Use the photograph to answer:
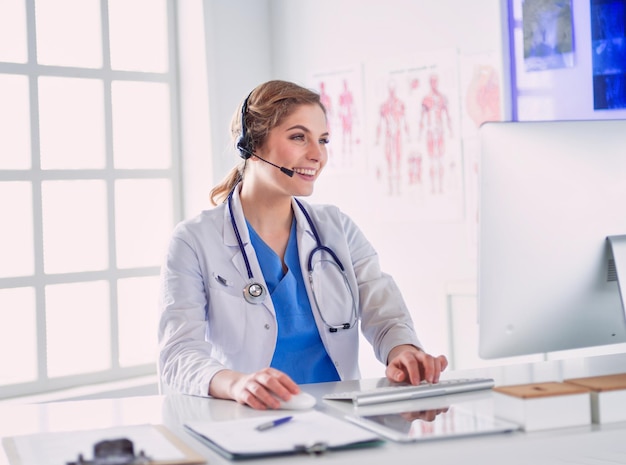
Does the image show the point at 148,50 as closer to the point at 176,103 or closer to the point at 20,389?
the point at 176,103

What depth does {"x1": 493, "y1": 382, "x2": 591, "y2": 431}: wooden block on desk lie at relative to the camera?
1302 millimetres

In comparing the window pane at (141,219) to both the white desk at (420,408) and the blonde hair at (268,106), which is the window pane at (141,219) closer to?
the blonde hair at (268,106)

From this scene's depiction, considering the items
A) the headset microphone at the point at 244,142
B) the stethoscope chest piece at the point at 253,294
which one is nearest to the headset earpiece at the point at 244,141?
the headset microphone at the point at 244,142

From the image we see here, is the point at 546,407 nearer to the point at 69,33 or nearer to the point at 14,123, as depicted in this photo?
the point at 14,123

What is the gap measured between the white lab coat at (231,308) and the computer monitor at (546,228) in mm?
592

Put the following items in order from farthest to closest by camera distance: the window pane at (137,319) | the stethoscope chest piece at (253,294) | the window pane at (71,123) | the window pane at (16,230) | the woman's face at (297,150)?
the window pane at (137,319)
the window pane at (71,123)
the window pane at (16,230)
the woman's face at (297,150)
the stethoscope chest piece at (253,294)

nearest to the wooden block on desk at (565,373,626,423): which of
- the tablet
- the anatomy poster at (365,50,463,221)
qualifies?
the tablet

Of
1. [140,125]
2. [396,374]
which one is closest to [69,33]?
[140,125]

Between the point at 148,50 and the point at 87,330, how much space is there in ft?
4.25

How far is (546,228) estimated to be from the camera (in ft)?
4.85

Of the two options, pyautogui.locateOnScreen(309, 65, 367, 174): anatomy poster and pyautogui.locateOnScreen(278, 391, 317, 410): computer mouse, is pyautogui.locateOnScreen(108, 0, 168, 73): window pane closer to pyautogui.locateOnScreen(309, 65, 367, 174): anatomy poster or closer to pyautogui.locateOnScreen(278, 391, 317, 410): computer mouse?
pyautogui.locateOnScreen(309, 65, 367, 174): anatomy poster

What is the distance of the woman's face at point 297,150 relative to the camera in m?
2.30

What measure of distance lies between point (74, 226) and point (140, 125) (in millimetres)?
561

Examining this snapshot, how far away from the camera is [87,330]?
12.4 ft
